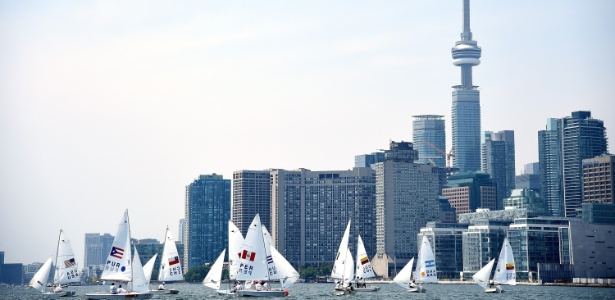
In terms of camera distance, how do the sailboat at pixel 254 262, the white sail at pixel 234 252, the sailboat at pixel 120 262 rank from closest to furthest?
the sailboat at pixel 120 262 → the sailboat at pixel 254 262 → the white sail at pixel 234 252

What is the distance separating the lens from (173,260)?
517 ft

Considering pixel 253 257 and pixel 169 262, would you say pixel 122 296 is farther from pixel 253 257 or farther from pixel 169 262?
pixel 169 262

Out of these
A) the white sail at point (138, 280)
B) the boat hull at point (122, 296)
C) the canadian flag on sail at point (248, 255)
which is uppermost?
the canadian flag on sail at point (248, 255)

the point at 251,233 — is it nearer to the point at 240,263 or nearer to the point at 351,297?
the point at 240,263

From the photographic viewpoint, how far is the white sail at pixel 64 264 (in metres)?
143

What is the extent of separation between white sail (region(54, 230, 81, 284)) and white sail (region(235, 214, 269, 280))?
2771 cm

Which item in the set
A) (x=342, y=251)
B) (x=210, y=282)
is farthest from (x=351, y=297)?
(x=210, y=282)

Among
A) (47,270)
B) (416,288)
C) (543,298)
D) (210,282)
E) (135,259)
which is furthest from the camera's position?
(416,288)

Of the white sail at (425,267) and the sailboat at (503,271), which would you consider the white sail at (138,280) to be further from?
the sailboat at (503,271)

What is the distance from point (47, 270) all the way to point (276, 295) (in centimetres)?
3702

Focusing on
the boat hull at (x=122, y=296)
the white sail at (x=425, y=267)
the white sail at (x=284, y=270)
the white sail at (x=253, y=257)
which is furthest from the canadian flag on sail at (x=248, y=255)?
the white sail at (x=425, y=267)

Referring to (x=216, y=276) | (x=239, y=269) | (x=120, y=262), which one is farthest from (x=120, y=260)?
(x=216, y=276)

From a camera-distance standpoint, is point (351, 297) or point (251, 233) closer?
point (251, 233)

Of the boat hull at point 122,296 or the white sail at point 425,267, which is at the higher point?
the white sail at point 425,267
